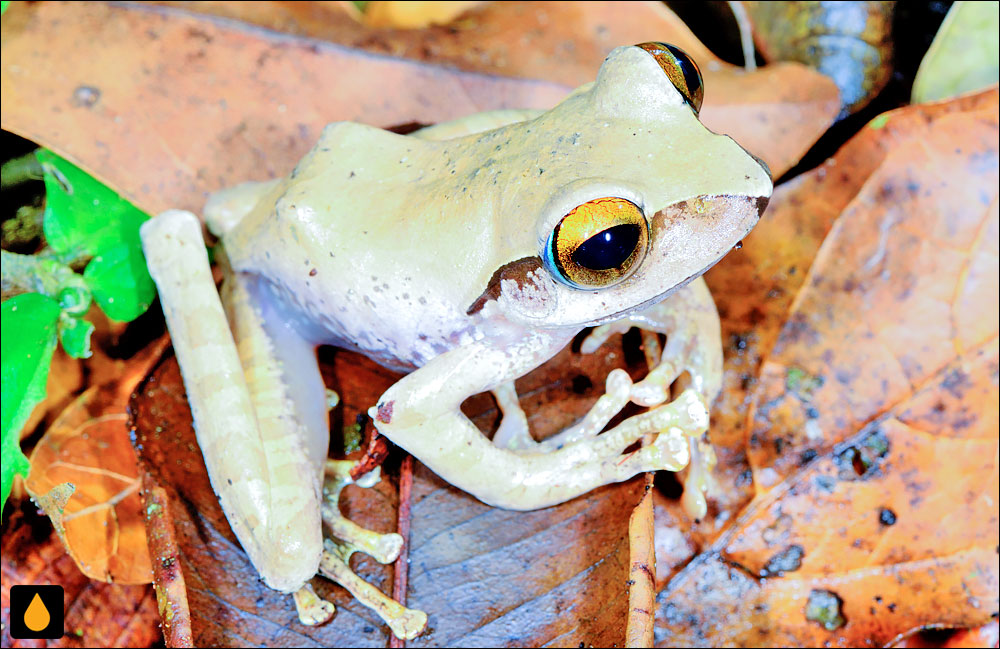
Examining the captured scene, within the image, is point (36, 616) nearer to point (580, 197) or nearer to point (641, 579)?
point (641, 579)

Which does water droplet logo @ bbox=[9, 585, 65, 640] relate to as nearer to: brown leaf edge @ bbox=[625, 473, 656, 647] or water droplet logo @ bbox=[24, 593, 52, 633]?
water droplet logo @ bbox=[24, 593, 52, 633]

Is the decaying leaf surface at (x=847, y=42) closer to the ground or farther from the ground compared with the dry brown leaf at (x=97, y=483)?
farther from the ground

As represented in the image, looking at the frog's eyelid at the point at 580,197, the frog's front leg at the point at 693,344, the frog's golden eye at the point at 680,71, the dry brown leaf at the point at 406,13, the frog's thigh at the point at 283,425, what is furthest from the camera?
the dry brown leaf at the point at 406,13

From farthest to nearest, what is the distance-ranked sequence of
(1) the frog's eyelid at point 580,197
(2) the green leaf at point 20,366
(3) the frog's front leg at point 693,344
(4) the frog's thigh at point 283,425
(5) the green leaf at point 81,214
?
(5) the green leaf at point 81,214, (3) the frog's front leg at point 693,344, (2) the green leaf at point 20,366, (4) the frog's thigh at point 283,425, (1) the frog's eyelid at point 580,197

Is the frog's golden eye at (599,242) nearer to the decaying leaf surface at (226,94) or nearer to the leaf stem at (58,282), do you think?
the decaying leaf surface at (226,94)

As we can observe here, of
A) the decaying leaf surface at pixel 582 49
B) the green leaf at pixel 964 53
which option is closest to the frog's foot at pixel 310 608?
the decaying leaf surface at pixel 582 49

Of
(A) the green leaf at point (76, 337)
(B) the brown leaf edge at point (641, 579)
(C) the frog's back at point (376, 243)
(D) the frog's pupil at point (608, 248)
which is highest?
(D) the frog's pupil at point (608, 248)

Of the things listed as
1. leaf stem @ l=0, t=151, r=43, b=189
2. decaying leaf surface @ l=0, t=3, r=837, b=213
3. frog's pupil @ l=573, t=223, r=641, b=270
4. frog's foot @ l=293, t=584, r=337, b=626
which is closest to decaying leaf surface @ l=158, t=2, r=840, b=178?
decaying leaf surface @ l=0, t=3, r=837, b=213
